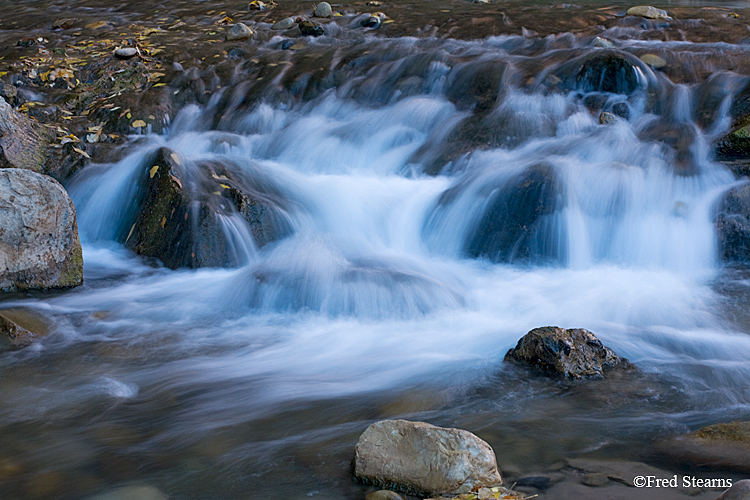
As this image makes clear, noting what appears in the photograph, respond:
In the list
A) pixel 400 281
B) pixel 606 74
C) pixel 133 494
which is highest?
pixel 606 74

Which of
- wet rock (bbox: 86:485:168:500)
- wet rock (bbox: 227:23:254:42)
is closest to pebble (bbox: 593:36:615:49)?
wet rock (bbox: 227:23:254:42)

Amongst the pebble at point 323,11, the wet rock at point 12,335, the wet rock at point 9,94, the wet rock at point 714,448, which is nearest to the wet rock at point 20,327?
the wet rock at point 12,335

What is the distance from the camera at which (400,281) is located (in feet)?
17.4

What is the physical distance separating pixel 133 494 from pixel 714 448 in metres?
2.60

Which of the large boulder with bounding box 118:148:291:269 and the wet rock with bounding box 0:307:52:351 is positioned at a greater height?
the large boulder with bounding box 118:148:291:269

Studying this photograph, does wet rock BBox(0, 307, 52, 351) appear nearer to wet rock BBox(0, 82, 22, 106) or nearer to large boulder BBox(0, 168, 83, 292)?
large boulder BBox(0, 168, 83, 292)

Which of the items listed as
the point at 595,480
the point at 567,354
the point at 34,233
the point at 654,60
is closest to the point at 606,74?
the point at 654,60

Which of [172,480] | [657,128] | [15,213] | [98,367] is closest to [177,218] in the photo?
[15,213]

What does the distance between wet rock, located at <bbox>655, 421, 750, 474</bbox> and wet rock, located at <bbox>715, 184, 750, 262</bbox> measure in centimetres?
299

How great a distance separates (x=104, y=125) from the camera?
8.36m

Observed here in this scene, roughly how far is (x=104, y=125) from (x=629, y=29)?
311 inches

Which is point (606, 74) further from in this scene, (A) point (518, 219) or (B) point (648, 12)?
(B) point (648, 12)

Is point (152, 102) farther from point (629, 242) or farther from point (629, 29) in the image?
point (629, 29)

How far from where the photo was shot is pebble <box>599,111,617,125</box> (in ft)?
23.7
